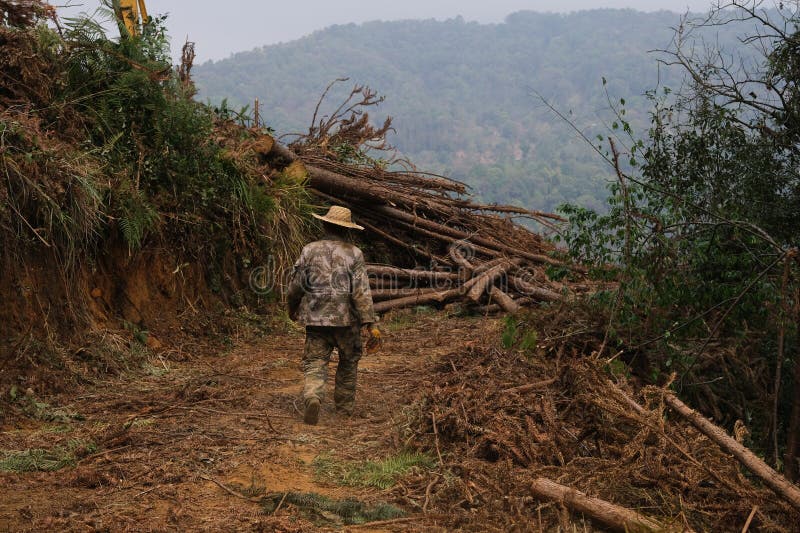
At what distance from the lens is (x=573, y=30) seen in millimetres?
178125

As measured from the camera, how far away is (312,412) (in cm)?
628

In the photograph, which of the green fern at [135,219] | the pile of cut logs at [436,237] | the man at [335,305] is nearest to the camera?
the man at [335,305]

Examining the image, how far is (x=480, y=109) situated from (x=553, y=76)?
14.7 meters

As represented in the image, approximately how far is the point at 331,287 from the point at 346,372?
0.77 metres

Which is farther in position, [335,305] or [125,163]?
[125,163]

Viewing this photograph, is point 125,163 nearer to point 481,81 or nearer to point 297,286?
point 297,286

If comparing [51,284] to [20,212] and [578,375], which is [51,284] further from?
[578,375]

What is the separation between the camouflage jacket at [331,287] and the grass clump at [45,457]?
2113mm

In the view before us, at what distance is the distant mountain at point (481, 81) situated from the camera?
80.3 metres

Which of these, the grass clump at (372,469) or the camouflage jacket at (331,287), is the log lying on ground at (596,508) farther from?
the camouflage jacket at (331,287)

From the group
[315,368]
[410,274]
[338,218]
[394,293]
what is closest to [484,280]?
[410,274]

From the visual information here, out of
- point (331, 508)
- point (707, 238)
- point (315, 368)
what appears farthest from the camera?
point (707, 238)

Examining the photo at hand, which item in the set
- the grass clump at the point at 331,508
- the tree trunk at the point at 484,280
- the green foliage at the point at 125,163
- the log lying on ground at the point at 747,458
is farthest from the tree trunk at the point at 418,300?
the grass clump at the point at 331,508

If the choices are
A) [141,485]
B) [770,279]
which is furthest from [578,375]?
[141,485]
